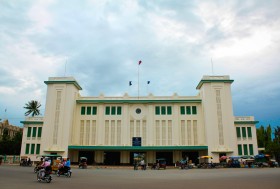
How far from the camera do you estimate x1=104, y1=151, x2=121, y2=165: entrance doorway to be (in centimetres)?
4616

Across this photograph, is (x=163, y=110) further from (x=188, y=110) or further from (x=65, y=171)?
(x=65, y=171)

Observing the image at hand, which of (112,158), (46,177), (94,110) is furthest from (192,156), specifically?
(46,177)

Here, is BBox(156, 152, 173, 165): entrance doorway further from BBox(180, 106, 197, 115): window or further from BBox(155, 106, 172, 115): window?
BBox(180, 106, 197, 115): window

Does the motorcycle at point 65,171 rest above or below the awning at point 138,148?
below

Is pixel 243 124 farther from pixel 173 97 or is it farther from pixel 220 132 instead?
pixel 173 97

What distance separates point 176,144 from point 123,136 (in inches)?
385

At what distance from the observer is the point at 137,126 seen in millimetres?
46125

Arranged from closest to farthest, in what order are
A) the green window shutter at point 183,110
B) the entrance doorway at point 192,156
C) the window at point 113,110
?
the entrance doorway at point 192,156, the green window shutter at point 183,110, the window at point 113,110

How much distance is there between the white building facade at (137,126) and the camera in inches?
Answer: 1719

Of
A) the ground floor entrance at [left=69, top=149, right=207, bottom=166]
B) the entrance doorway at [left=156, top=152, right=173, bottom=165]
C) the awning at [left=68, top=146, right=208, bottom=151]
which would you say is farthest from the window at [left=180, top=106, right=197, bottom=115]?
the entrance doorway at [left=156, top=152, right=173, bottom=165]

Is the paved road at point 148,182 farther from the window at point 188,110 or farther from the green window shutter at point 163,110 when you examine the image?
the green window shutter at point 163,110

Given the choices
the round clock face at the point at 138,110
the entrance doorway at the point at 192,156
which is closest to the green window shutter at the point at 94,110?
the round clock face at the point at 138,110

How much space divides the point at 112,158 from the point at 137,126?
771 cm

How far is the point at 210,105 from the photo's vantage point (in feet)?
145
